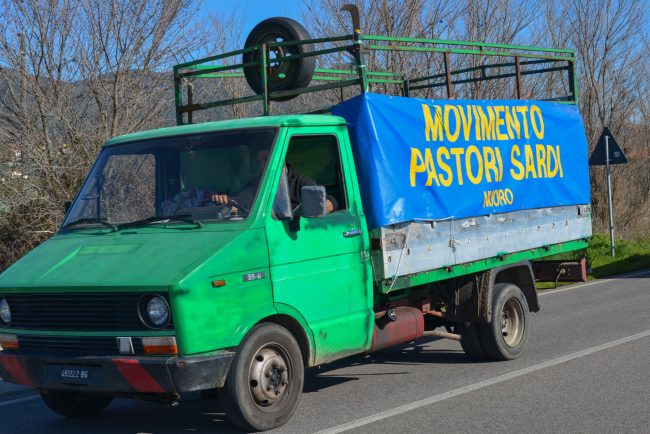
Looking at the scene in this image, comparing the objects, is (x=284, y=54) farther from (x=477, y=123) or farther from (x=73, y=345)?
(x=73, y=345)

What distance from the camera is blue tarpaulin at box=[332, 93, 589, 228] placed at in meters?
7.38

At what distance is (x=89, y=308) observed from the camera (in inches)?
239

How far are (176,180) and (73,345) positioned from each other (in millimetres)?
1608

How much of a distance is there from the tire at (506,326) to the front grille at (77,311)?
4.05 metres

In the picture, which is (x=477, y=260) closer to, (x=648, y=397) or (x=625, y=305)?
(x=648, y=397)

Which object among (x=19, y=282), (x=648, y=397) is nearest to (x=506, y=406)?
(x=648, y=397)

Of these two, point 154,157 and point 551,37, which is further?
point 551,37

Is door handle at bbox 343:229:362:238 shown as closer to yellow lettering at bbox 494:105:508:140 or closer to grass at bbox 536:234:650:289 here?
yellow lettering at bbox 494:105:508:140

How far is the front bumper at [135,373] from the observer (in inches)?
227

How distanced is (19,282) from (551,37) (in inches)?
815

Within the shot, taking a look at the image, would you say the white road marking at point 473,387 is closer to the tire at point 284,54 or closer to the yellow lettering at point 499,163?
the yellow lettering at point 499,163

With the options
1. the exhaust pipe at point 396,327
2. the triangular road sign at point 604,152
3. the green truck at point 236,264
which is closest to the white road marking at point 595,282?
the triangular road sign at point 604,152

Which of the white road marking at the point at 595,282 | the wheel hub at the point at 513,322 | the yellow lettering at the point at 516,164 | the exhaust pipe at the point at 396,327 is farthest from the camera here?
the white road marking at the point at 595,282

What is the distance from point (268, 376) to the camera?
6367mm
